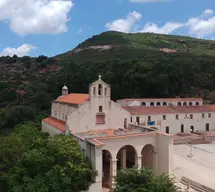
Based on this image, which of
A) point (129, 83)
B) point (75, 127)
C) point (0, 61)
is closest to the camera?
point (75, 127)

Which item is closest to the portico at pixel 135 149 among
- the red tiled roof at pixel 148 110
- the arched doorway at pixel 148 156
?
the arched doorway at pixel 148 156

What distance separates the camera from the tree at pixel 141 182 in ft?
56.9

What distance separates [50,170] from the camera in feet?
64.6

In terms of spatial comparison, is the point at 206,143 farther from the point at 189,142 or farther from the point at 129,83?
the point at 129,83

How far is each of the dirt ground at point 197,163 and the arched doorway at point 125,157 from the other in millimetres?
4515

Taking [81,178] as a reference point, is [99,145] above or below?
above

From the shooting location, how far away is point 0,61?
332 ft

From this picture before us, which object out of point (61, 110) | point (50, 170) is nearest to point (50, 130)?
point (61, 110)

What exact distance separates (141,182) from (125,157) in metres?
7.32

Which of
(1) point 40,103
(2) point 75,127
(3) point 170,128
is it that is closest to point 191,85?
(3) point 170,128

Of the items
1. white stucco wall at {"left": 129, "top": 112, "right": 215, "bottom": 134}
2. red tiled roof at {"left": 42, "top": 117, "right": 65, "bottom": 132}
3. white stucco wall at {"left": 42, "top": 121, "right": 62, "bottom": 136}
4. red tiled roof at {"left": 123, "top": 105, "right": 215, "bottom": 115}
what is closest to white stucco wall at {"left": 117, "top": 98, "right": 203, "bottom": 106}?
red tiled roof at {"left": 123, "top": 105, "right": 215, "bottom": 115}

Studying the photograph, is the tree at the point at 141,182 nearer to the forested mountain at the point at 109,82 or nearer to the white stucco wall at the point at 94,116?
the white stucco wall at the point at 94,116

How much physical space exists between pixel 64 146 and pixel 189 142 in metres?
24.3

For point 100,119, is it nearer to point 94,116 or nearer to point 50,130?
point 94,116
